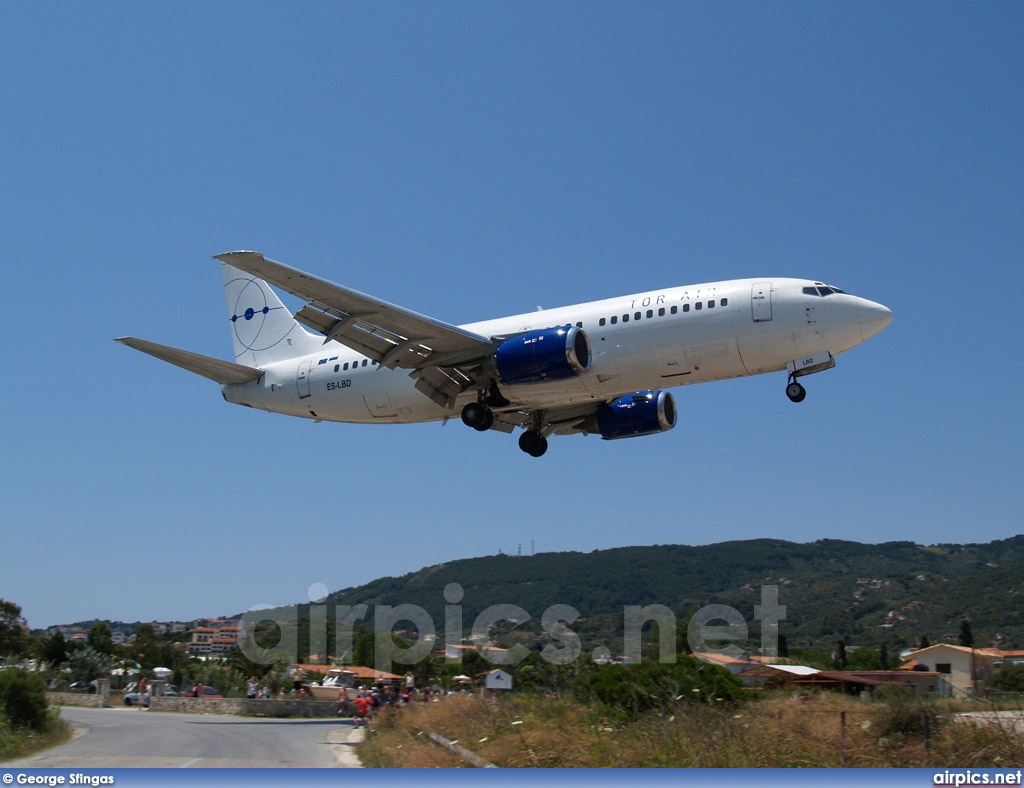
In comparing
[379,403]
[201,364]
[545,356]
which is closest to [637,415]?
[545,356]


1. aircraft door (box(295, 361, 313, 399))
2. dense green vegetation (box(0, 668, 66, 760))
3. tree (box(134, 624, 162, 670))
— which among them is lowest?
tree (box(134, 624, 162, 670))

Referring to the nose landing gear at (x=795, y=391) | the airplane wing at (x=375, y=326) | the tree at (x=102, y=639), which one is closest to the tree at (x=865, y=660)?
the nose landing gear at (x=795, y=391)

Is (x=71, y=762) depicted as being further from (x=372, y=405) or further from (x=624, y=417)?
(x=624, y=417)

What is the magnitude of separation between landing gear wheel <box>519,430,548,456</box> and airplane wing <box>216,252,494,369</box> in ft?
16.5

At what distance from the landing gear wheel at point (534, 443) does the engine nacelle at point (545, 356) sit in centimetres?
578

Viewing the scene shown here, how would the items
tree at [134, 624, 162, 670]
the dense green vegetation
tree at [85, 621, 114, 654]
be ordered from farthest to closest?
tree at [134, 624, 162, 670] < tree at [85, 621, 114, 654] < the dense green vegetation

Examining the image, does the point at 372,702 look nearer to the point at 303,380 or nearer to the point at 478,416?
the point at 478,416

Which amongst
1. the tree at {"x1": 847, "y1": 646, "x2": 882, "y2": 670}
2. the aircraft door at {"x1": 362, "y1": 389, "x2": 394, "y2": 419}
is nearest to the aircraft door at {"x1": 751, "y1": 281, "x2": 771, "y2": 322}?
the aircraft door at {"x1": 362, "y1": 389, "x2": 394, "y2": 419}

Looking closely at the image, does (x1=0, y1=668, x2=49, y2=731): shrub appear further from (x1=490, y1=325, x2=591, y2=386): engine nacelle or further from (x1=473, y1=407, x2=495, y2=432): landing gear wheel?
(x1=490, y1=325, x2=591, y2=386): engine nacelle

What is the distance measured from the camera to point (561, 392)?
2636cm

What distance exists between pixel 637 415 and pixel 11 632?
33056 mm

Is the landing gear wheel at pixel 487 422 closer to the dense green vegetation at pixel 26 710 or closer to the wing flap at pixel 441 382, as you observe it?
the wing flap at pixel 441 382

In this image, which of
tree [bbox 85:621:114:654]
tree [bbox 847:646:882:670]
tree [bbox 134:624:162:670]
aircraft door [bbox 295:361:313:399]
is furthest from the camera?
tree [bbox 134:624:162:670]

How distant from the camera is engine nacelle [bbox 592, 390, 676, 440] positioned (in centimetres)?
3036
